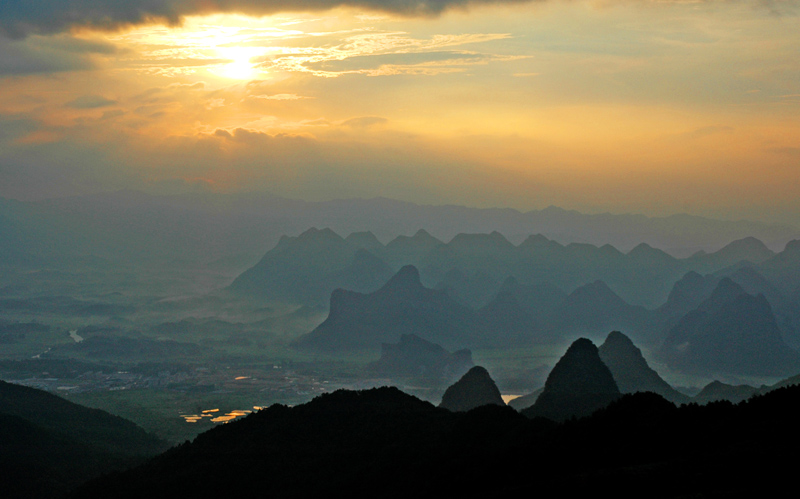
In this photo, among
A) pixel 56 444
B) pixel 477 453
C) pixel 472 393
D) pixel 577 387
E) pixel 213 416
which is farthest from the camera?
pixel 213 416

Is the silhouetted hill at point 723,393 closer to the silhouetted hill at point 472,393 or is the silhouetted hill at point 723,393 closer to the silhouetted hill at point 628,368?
the silhouetted hill at point 628,368

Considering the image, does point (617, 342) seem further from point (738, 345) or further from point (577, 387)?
point (738, 345)

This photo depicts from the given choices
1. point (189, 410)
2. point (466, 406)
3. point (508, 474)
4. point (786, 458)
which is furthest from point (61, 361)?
point (786, 458)

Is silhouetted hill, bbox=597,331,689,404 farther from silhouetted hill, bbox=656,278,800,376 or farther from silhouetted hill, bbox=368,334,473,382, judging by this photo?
silhouetted hill, bbox=656,278,800,376

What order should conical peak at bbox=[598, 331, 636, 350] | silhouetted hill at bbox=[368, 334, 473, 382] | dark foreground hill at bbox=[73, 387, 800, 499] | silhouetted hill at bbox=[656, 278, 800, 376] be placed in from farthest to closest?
silhouetted hill at bbox=[656, 278, 800, 376] → silhouetted hill at bbox=[368, 334, 473, 382] → conical peak at bbox=[598, 331, 636, 350] → dark foreground hill at bbox=[73, 387, 800, 499]

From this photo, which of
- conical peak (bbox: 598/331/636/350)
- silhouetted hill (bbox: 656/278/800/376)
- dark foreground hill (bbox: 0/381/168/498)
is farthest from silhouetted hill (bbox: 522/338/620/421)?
silhouetted hill (bbox: 656/278/800/376)

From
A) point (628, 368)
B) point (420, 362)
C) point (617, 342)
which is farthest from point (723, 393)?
point (420, 362)

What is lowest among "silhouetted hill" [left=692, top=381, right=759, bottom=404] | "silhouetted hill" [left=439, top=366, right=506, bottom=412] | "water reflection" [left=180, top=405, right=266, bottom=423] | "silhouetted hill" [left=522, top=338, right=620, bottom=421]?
"water reflection" [left=180, top=405, right=266, bottom=423]
